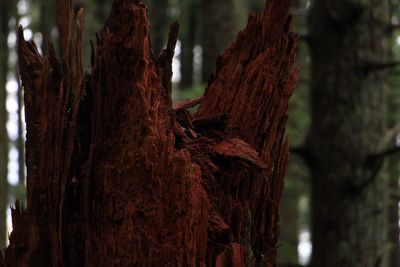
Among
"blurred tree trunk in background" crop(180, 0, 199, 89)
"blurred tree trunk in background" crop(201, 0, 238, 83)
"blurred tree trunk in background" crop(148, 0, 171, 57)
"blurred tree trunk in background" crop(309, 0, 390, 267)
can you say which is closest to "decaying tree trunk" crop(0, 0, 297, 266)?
"blurred tree trunk in background" crop(309, 0, 390, 267)

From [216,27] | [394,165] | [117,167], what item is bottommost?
[394,165]

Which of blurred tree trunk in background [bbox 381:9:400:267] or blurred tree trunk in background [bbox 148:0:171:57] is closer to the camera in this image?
blurred tree trunk in background [bbox 381:9:400:267]

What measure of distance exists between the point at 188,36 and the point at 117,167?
73.0ft

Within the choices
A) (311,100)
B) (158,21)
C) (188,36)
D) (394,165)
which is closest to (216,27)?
(394,165)

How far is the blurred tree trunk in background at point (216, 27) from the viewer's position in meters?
10.2

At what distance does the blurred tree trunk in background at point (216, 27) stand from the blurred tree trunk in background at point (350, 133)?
445 cm

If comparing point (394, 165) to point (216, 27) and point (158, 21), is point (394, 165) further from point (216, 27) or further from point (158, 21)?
point (158, 21)

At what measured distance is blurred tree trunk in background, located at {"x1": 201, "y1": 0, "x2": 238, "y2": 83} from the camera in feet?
33.5

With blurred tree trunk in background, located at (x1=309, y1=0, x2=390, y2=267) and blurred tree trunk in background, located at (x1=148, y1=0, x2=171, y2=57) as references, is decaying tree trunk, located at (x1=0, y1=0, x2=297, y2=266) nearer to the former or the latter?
blurred tree trunk in background, located at (x1=309, y1=0, x2=390, y2=267)

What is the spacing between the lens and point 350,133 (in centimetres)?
566

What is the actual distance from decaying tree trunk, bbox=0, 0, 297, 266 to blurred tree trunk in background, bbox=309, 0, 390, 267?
3.26 metres

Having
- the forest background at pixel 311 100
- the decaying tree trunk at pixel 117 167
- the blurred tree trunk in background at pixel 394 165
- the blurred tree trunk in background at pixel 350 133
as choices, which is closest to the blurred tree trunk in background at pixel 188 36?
the forest background at pixel 311 100

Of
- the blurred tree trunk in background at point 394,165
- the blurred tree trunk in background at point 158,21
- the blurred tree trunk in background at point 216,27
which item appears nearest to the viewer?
the blurred tree trunk in background at point 394,165

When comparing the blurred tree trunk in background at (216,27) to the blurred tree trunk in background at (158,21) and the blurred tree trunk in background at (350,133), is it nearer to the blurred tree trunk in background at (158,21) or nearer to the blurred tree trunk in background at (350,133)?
the blurred tree trunk in background at (350,133)
